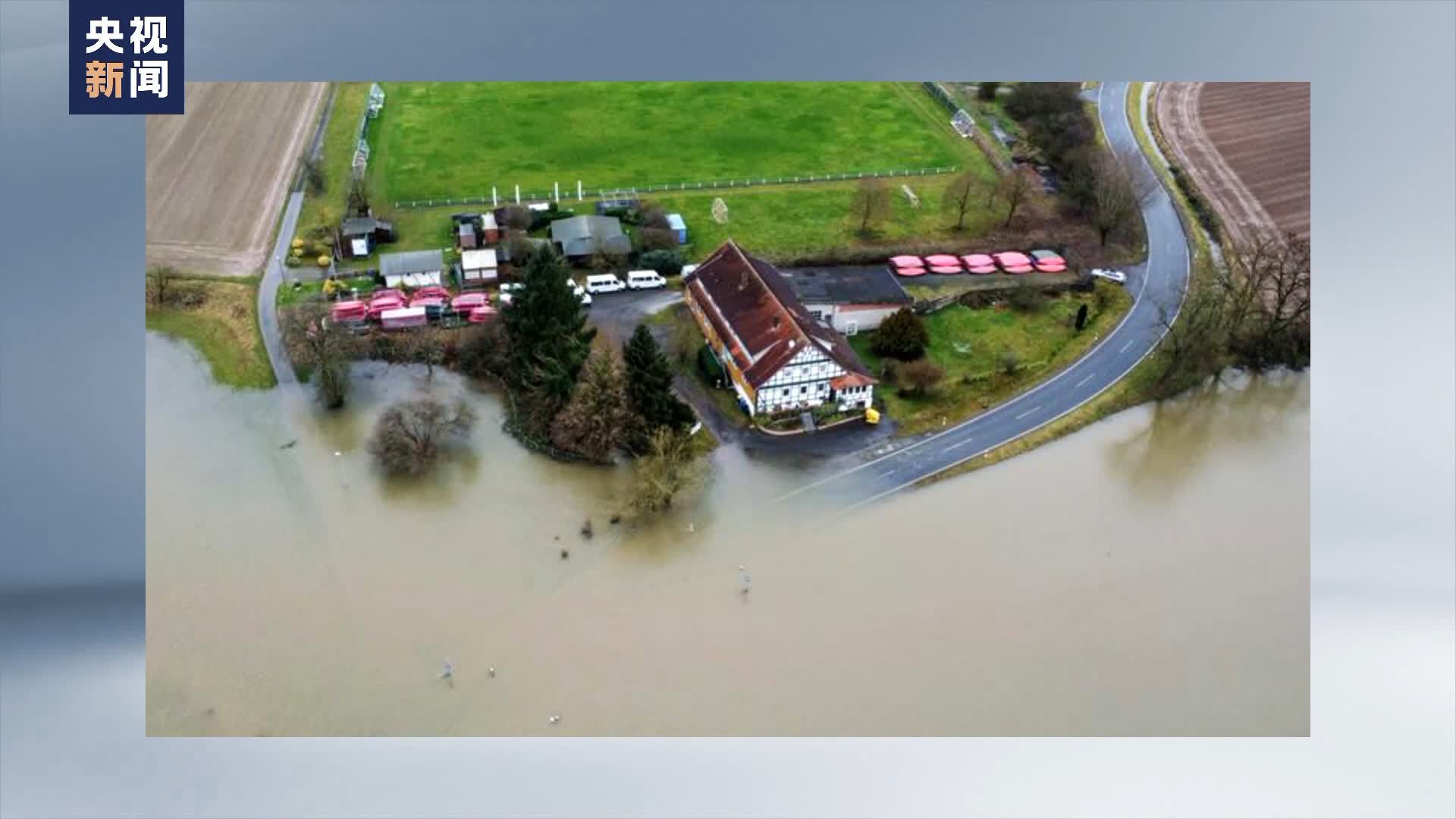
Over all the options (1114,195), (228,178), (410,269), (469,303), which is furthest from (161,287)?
(1114,195)

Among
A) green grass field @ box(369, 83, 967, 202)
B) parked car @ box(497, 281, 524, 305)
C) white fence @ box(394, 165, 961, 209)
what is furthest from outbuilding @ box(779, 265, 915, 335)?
parked car @ box(497, 281, 524, 305)

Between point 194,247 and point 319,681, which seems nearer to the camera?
point 319,681

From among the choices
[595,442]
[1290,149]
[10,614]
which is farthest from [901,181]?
[10,614]

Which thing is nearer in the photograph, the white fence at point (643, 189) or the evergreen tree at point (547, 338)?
the evergreen tree at point (547, 338)

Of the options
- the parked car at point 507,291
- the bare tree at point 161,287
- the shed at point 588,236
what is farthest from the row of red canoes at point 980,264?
the bare tree at point 161,287

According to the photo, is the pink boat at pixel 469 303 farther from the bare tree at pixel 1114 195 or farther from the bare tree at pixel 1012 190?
the bare tree at pixel 1114 195

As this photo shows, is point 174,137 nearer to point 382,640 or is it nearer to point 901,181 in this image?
point 382,640

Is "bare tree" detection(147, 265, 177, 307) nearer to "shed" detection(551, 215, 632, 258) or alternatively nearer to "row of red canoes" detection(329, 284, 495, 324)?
"row of red canoes" detection(329, 284, 495, 324)
